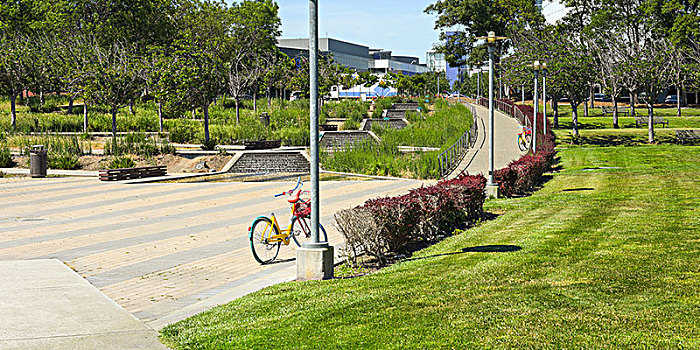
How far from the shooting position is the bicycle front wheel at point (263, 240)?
34.8ft

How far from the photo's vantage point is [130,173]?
25.0m

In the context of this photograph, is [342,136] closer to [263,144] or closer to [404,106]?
[263,144]

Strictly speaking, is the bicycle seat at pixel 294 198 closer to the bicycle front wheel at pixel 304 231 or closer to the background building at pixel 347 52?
the bicycle front wheel at pixel 304 231

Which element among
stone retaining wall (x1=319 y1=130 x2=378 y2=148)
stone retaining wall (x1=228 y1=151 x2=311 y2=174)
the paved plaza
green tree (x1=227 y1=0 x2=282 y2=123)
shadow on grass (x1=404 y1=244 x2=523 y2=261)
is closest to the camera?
the paved plaza

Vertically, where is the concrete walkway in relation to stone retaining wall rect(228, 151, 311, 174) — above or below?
below

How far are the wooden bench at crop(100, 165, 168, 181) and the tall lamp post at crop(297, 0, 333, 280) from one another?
1727cm

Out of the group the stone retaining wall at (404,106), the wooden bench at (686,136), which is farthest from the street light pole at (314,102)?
the stone retaining wall at (404,106)

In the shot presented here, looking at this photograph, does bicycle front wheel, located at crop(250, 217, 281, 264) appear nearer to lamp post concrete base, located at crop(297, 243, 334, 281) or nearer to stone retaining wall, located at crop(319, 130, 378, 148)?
lamp post concrete base, located at crop(297, 243, 334, 281)

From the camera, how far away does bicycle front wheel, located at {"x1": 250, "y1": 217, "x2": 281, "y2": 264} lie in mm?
10594

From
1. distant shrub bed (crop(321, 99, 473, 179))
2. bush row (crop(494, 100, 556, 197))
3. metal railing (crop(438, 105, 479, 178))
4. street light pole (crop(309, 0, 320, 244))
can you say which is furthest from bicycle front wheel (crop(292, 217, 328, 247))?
metal railing (crop(438, 105, 479, 178))

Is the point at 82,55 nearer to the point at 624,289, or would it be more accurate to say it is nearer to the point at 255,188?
the point at 255,188

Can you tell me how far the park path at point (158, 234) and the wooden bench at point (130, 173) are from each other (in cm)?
87

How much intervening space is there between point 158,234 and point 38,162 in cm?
1492

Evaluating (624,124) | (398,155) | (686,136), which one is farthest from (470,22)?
(398,155)
